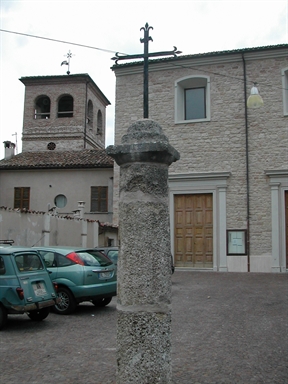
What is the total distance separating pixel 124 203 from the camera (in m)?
3.82

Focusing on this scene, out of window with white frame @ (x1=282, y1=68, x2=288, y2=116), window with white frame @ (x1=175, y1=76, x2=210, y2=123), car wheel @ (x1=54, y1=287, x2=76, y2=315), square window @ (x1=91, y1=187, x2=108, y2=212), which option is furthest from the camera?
square window @ (x1=91, y1=187, x2=108, y2=212)

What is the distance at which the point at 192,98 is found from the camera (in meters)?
21.5

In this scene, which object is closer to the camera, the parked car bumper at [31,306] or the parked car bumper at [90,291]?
the parked car bumper at [31,306]

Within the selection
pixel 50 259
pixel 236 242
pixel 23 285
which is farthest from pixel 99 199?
pixel 23 285

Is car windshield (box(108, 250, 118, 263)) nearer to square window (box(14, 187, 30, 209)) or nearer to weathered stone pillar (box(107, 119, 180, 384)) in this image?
weathered stone pillar (box(107, 119, 180, 384))

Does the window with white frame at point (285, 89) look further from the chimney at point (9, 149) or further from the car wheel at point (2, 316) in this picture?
the chimney at point (9, 149)

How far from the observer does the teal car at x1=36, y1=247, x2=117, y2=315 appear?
9781 millimetres

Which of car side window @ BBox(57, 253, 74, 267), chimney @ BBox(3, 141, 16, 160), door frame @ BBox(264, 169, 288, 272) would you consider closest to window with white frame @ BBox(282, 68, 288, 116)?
door frame @ BBox(264, 169, 288, 272)

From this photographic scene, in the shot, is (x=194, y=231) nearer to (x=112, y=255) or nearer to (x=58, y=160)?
(x=112, y=255)

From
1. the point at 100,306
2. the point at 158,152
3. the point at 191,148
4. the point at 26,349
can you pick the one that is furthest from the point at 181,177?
the point at 158,152

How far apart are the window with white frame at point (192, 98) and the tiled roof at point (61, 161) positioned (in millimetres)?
6825

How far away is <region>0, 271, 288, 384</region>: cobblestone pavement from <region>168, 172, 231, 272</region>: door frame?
766cm

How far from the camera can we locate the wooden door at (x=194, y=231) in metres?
19.9

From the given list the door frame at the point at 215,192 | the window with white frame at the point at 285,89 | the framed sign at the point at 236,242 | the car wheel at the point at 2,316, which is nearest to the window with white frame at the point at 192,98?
the door frame at the point at 215,192
